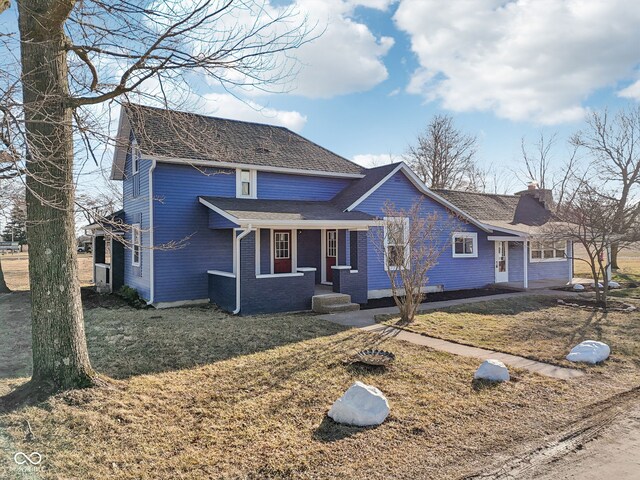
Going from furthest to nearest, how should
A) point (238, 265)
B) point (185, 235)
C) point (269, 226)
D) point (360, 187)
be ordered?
point (360, 187), point (185, 235), point (269, 226), point (238, 265)

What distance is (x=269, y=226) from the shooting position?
11.7 m

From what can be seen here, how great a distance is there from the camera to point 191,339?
853 cm

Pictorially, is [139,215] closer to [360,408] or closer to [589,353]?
[360,408]

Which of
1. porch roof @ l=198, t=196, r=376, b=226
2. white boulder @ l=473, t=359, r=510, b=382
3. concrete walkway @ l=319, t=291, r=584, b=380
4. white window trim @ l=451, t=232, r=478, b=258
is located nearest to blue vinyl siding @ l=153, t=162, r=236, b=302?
porch roof @ l=198, t=196, r=376, b=226

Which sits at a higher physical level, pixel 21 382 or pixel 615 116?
pixel 615 116

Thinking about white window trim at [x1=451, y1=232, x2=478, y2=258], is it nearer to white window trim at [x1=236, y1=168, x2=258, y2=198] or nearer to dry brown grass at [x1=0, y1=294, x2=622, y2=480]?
white window trim at [x1=236, y1=168, x2=258, y2=198]

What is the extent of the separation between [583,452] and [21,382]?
Answer: 6.95m

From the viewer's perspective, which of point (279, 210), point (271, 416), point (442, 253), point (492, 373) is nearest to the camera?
point (271, 416)

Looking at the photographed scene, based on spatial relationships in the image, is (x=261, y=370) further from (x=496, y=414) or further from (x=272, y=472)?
(x=496, y=414)

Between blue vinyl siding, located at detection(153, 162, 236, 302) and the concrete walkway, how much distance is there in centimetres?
457

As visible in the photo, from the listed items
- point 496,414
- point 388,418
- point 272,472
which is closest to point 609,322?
point 496,414

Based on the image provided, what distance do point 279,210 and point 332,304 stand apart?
11.1ft

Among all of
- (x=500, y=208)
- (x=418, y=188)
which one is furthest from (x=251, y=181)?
(x=500, y=208)

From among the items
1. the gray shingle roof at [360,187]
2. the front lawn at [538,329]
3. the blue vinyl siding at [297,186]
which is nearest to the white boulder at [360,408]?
the front lawn at [538,329]
